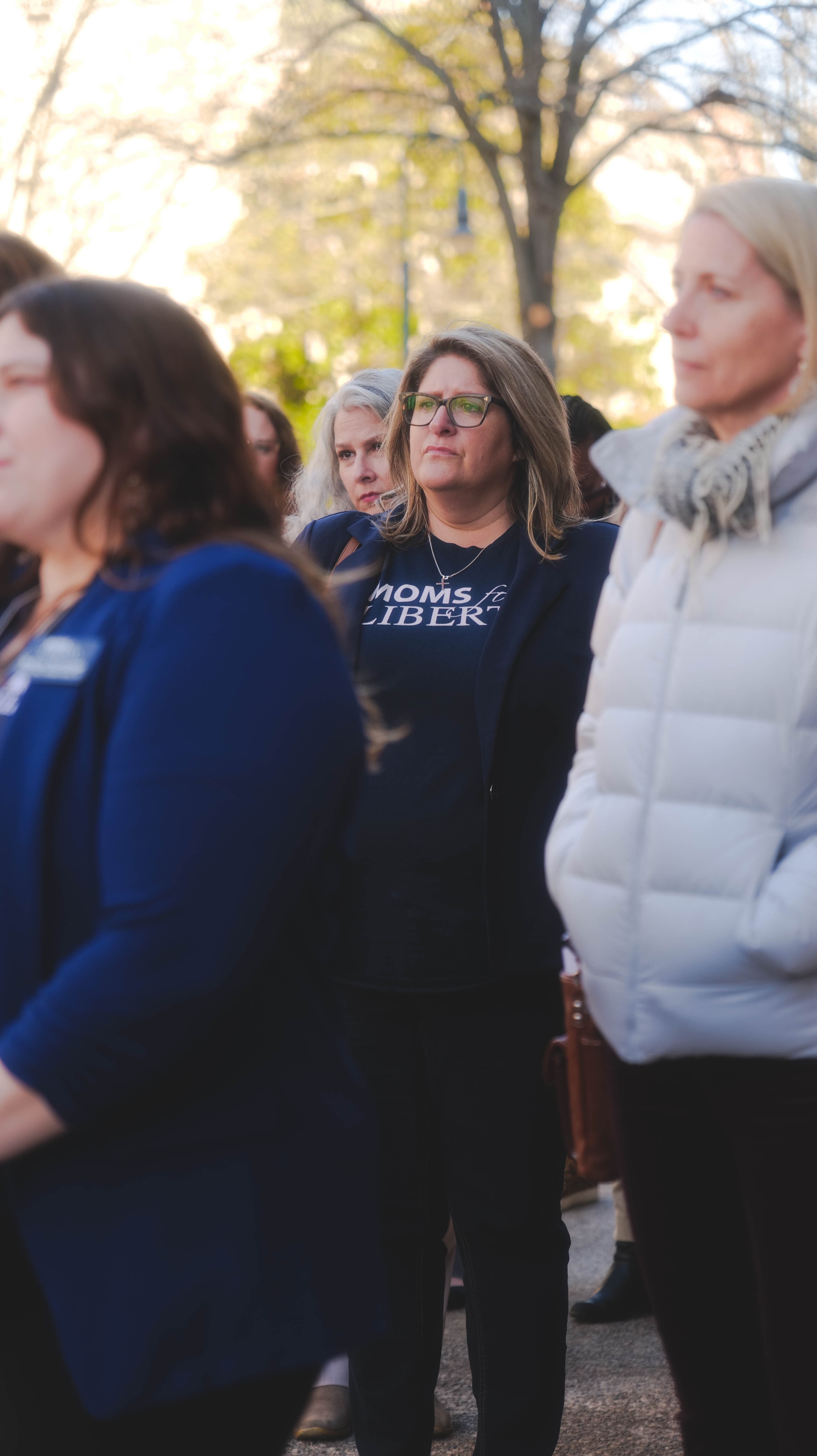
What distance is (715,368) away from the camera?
1.92m

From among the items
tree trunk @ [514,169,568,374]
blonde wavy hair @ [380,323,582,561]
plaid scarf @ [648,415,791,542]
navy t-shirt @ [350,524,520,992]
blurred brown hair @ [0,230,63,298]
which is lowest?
navy t-shirt @ [350,524,520,992]

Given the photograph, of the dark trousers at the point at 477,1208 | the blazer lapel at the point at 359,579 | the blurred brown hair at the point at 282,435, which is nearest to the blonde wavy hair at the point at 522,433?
the blazer lapel at the point at 359,579

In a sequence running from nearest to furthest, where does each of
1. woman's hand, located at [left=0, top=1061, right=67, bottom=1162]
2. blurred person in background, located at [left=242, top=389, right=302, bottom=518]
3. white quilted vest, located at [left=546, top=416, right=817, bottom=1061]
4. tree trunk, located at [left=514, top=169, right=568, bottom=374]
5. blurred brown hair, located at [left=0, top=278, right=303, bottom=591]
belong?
woman's hand, located at [left=0, top=1061, right=67, bottom=1162] → blurred brown hair, located at [left=0, top=278, right=303, bottom=591] → white quilted vest, located at [left=546, top=416, right=817, bottom=1061] → blurred person in background, located at [left=242, top=389, right=302, bottom=518] → tree trunk, located at [left=514, top=169, right=568, bottom=374]

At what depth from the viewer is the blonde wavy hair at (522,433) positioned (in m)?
2.98

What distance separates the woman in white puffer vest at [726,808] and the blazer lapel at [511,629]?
26.6 inches

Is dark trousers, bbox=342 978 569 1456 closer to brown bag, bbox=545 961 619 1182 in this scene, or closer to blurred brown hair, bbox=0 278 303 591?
brown bag, bbox=545 961 619 1182

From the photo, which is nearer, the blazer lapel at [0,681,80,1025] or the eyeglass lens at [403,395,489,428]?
the blazer lapel at [0,681,80,1025]

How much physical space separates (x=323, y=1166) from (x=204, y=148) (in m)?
15.4

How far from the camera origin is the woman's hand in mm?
1271

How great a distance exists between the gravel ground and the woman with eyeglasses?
363 mm

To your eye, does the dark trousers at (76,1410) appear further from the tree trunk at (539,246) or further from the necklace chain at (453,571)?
the tree trunk at (539,246)

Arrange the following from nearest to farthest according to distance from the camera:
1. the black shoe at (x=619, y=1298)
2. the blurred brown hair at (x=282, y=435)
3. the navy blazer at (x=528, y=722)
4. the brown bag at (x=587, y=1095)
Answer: the brown bag at (x=587, y=1095) < the navy blazer at (x=528, y=722) < the black shoe at (x=619, y=1298) < the blurred brown hair at (x=282, y=435)

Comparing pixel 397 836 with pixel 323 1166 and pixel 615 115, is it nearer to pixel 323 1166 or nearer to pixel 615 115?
pixel 323 1166

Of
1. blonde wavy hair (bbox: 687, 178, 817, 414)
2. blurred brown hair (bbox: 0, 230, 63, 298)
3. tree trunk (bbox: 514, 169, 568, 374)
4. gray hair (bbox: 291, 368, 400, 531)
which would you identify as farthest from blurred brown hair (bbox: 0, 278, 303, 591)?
tree trunk (bbox: 514, 169, 568, 374)
